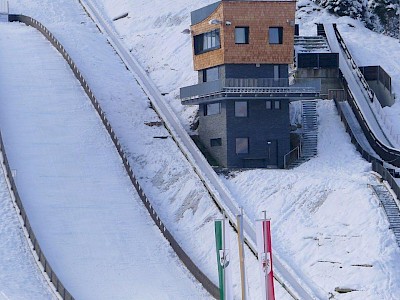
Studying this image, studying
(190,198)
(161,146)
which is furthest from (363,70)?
(190,198)

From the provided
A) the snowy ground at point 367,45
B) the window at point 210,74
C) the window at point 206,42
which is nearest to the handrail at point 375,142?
the snowy ground at point 367,45

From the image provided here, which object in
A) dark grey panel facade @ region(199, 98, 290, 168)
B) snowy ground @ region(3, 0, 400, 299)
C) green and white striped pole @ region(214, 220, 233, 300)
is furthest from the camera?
dark grey panel facade @ region(199, 98, 290, 168)

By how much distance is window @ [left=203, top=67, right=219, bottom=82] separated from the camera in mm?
54253

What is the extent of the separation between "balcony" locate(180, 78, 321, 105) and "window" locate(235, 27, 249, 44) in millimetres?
2353

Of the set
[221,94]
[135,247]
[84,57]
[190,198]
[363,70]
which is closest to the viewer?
[135,247]

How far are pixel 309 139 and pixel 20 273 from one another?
1863 centimetres

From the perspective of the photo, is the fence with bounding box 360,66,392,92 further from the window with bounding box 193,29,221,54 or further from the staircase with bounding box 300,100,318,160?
the window with bounding box 193,29,221,54

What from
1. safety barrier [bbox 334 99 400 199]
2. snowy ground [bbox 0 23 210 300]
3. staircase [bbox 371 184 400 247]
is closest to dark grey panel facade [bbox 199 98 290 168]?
safety barrier [bbox 334 99 400 199]

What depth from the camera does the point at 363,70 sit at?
60.8 meters

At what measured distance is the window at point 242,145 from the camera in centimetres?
5238

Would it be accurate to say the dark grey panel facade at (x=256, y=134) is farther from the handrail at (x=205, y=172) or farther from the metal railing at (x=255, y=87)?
the handrail at (x=205, y=172)

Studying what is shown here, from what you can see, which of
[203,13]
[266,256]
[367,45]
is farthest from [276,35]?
[266,256]

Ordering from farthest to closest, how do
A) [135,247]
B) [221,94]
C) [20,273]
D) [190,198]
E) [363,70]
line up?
[363,70]
[221,94]
[190,198]
[135,247]
[20,273]

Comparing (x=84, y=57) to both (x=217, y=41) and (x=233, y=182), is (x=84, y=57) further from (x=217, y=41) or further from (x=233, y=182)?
(x=233, y=182)
